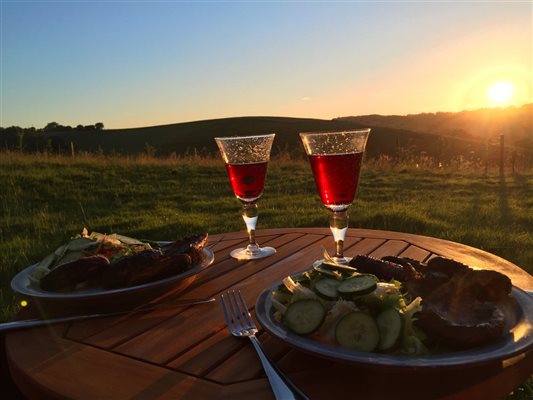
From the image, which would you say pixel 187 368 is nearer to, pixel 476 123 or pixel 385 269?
pixel 385 269

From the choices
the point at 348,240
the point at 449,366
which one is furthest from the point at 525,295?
the point at 348,240

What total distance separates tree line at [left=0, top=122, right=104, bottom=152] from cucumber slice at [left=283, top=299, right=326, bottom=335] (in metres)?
16.4

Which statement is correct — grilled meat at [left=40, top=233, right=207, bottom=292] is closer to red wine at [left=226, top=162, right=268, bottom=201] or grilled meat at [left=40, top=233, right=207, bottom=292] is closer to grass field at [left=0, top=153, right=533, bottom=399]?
red wine at [left=226, top=162, right=268, bottom=201]

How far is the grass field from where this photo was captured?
5.47m

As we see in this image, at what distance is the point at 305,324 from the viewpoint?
3.71 feet

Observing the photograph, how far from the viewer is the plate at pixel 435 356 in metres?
0.97

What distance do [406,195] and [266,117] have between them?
53.5m

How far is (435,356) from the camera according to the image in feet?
A: 3.29

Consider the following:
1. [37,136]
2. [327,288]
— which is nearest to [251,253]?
[327,288]

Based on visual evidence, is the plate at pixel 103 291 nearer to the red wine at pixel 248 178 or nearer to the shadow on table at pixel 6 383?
the shadow on table at pixel 6 383

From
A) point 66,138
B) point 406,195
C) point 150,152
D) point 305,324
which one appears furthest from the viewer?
point 66,138

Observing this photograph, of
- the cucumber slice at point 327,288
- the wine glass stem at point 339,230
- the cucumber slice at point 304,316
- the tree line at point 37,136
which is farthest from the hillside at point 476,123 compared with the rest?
the cucumber slice at point 304,316

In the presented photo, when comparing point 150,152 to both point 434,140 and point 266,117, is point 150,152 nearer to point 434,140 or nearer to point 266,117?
point 434,140

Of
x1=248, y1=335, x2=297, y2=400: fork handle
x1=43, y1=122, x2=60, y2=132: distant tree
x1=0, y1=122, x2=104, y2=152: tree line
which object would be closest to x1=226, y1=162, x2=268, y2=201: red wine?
x1=248, y1=335, x2=297, y2=400: fork handle
